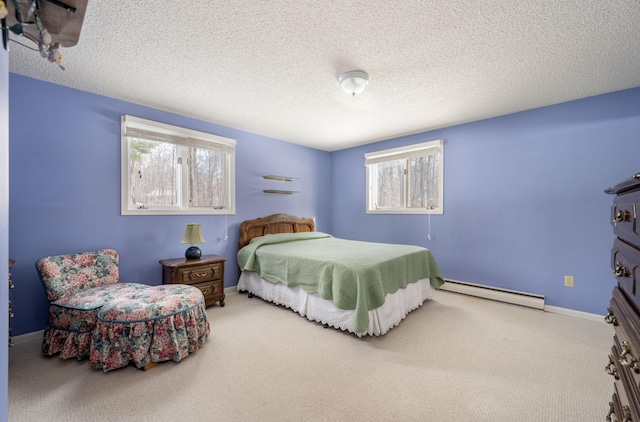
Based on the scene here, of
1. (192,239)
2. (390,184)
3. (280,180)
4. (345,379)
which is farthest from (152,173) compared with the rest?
(390,184)

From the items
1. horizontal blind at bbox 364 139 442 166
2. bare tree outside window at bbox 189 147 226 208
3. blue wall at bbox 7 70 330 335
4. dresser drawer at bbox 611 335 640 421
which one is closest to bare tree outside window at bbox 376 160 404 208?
horizontal blind at bbox 364 139 442 166

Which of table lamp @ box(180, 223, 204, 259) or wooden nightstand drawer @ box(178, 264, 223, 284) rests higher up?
table lamp @ box(180, 223, 204, 259)

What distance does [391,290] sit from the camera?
8.59 feet

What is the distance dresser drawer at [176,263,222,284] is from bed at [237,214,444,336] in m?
0.44

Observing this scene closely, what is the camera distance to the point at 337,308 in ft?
8.38

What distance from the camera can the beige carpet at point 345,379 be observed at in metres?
1.54

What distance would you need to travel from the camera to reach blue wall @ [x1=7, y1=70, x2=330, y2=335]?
2357 mm

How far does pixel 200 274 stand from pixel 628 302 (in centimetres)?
326

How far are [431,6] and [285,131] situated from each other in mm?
2767

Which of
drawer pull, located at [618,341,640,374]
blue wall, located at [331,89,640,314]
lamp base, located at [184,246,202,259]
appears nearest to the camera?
drawer pull, located at [618,341,640,374]

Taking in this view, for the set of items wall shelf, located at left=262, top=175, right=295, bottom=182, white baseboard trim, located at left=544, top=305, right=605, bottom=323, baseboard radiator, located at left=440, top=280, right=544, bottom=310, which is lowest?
white baseboard trim, located at left=544, top=305, right=605, bottom=323

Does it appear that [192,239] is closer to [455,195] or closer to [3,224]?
[3,224]

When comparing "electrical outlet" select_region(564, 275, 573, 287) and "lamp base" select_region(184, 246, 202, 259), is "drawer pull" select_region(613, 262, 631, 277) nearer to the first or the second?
"electrical outlet" select_region(564, 275, 573, 287)

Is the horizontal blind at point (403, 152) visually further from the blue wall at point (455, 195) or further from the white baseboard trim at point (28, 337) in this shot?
the white baseboard trim at point (28, 337)
